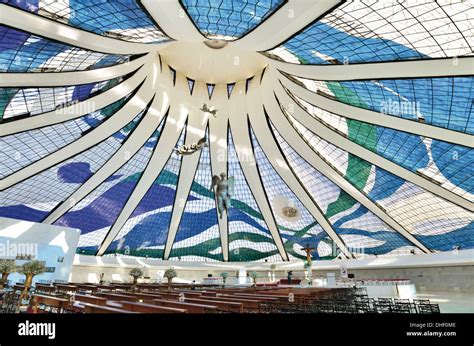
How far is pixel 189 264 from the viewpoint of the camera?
37.0 metres

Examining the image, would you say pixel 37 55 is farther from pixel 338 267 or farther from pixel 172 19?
pixel 338 267

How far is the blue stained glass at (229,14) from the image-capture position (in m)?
13.1

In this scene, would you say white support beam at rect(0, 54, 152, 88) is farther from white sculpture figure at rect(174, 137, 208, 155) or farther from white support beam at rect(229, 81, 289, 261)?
white support beam at rect(229, 81, 289, 261)

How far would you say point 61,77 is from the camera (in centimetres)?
1555

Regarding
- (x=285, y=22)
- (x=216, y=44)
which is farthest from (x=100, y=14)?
(x=216, y=44)

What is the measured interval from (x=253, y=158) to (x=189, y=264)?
1745 centimetres

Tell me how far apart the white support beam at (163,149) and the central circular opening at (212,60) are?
1672 mm

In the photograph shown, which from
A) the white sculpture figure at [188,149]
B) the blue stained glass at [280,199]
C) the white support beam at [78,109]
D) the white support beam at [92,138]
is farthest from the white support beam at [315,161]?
the white support beam at [78,109]

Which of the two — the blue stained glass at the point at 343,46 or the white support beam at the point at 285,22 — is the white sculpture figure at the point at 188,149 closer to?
the white support beam at the point at 285,22

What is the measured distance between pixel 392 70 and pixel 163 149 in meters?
18.5

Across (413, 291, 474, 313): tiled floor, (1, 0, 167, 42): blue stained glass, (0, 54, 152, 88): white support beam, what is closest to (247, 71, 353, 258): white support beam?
(0, 54, 152, 88): white support beam

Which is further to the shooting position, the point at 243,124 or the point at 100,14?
the point at 243,124
